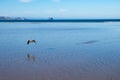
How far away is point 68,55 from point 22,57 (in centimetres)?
222

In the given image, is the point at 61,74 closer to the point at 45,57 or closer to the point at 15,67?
the point at 15,67

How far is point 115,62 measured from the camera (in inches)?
427

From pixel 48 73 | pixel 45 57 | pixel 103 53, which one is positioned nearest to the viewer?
pixel 48 73

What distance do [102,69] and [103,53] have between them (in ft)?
12.1

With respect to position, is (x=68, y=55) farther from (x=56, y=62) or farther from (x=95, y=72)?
(x=95, y=72)

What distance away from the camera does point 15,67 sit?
10.0m

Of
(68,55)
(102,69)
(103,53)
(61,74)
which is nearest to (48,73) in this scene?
(61,74)

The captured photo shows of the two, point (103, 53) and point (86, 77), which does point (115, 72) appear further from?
point (103, 53)

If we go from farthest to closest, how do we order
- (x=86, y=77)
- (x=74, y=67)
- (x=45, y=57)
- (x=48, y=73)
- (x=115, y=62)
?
(x=45, y=57)
(x=115, y=62)
(x=74, y=67)
(x=48, y=73)
(x=86, y=77)

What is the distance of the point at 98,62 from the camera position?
10.9 metres

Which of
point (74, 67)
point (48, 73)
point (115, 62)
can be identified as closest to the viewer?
point (48, 73)

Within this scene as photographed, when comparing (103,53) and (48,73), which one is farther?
(103,53)

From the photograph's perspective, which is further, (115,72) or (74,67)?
(74,67)

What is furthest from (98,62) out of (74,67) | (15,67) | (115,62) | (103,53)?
(15,67)
